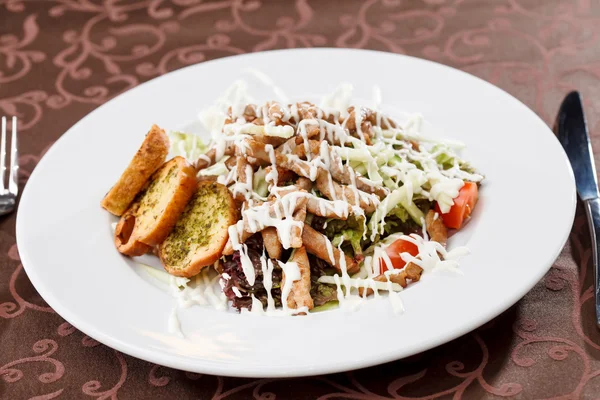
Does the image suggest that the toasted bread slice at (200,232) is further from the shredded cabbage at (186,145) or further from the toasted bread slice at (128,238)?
the shredded cabbage at (186,145)

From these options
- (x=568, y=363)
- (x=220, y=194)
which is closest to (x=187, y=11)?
(x=220, y=194)

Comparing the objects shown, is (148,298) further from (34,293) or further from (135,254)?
(34,293)

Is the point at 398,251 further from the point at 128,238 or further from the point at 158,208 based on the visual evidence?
the point at 128,238

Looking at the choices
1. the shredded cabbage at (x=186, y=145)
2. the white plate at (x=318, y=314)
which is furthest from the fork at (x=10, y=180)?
the shredded cabbage at (x=186, y=145)

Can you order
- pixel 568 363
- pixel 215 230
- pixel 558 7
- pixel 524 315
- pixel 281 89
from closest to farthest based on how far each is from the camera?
pixel 568 363
pixel 524 315
pixel 215 230
pixel 281 89
pixel 558 7

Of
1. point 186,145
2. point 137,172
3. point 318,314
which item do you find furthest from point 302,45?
point 318,314
